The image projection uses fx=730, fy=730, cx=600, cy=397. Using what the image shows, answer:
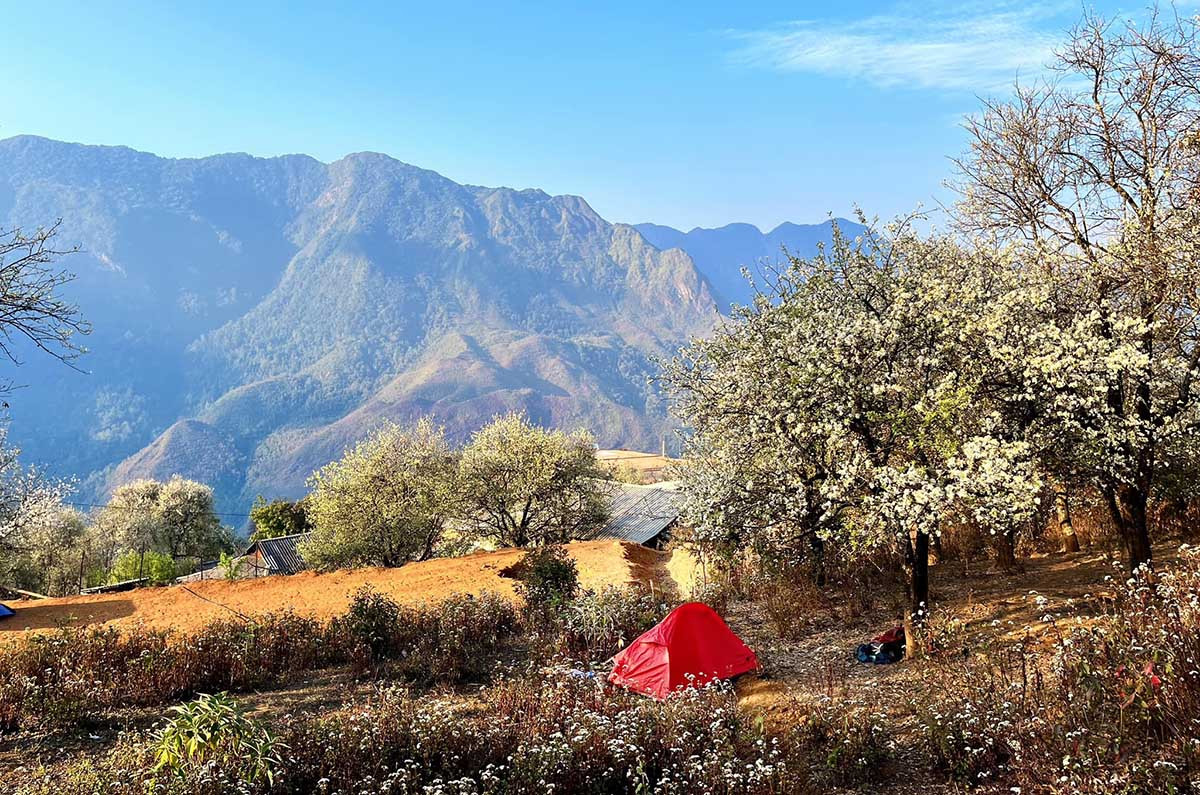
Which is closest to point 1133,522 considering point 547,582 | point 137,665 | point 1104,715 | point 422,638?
point 1104,715

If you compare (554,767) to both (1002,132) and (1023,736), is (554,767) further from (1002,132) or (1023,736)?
(1002,132)

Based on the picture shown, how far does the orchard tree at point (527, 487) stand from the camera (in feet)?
116

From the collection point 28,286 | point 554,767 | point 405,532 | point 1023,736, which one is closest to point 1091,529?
point 1023,736

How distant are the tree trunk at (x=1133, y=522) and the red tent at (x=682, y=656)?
7.18 metres

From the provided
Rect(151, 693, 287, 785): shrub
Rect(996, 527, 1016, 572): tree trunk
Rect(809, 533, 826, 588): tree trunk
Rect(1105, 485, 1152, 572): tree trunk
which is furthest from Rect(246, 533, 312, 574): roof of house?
Rect(1105, 485, 1152, 572): tree trunk

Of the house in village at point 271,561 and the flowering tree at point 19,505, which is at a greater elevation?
the flowering tree at point 19,505

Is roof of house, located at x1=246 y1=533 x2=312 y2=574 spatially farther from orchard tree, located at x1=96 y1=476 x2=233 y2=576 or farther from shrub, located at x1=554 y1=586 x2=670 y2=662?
shrub, located at x1=554 y1=586 x2=670 y2=662

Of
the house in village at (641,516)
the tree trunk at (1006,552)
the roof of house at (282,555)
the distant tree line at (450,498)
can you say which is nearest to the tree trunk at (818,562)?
the tree trunk at (1006,552)

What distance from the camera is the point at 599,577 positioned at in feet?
84.2

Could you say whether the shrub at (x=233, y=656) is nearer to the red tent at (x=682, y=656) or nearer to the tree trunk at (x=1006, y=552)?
the red tent at (x=682, y=656)

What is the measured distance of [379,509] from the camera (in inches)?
1372

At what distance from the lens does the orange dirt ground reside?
2273cm

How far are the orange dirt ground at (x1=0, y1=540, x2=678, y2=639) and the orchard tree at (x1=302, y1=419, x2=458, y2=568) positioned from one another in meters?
4.46

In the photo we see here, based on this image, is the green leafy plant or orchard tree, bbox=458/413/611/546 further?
the green leafy plant
